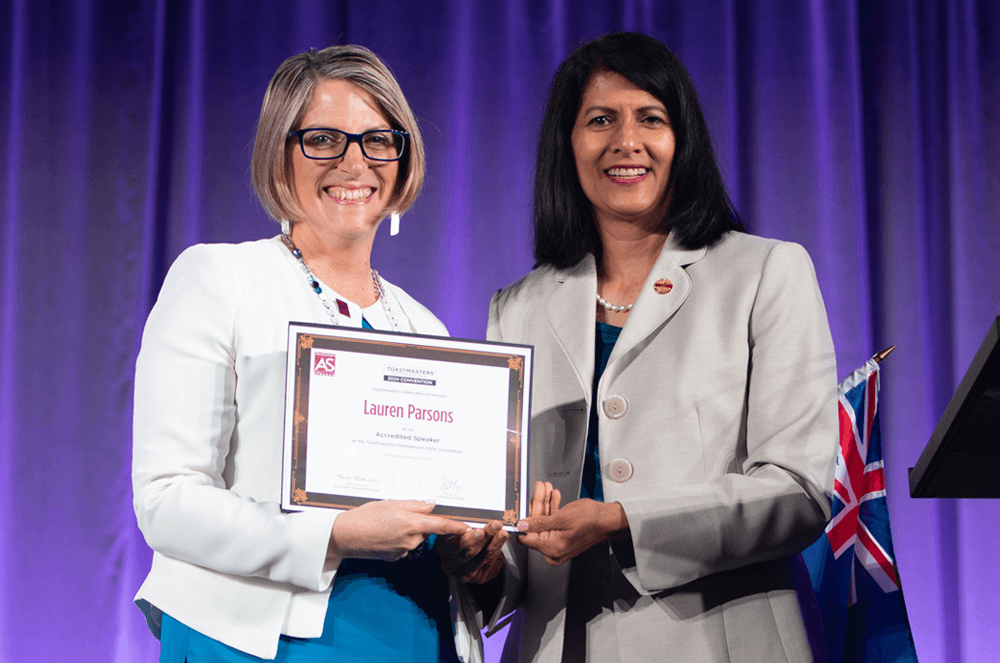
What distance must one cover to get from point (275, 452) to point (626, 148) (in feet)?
3.01

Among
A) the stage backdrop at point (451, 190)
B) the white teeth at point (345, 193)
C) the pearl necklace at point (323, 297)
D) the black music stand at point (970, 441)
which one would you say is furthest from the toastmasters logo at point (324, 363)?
the stage backdrop at point (451, 190)

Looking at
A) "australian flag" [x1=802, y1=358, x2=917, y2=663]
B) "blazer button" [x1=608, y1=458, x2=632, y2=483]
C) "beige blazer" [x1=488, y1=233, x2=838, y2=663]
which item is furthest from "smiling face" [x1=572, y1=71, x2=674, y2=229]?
"australian flag" [x1=802, y1=358, x2=917, y2=663]

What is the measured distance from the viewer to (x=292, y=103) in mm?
1810

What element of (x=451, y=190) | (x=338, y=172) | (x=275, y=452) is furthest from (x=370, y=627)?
(x=451, y=190)

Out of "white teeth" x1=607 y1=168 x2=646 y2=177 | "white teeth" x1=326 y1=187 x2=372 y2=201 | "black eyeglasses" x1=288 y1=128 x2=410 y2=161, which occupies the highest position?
"black eyeglasses" x1=288 y1=128 x2=410 y2=161

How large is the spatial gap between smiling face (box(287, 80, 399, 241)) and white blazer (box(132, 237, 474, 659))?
0.70ft

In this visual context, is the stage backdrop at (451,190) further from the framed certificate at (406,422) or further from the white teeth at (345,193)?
the framed certificate at (406,422)

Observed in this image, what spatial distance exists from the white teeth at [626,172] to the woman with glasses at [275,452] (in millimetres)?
486

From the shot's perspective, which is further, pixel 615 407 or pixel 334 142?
pixel 334 142

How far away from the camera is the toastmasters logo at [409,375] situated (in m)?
1.50

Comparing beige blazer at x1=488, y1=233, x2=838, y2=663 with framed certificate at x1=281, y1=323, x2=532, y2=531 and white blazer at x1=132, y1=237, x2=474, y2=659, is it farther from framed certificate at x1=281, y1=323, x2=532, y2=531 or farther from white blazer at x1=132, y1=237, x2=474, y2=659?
white blazer at x1=132, y1=237, x2=474, y2=659

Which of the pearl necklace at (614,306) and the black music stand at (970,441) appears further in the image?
the pearl necklace at (614,306)

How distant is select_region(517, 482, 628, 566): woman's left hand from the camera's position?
58.3 inches

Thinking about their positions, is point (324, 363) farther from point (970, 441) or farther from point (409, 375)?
point (970, 441)
